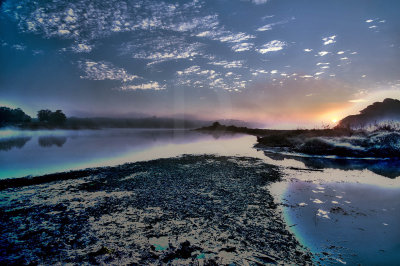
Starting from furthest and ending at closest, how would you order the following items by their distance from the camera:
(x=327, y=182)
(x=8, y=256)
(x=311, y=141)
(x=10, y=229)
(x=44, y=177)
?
1. (x=311, y=141)
2. (x=44, y=177)
3. (x=327, y=182)
4. (x=10, y=229)
5. (x=8, y=256)

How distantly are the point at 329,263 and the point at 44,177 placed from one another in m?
18.5

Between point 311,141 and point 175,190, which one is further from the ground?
point 311,141

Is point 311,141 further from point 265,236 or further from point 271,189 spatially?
point 265,236

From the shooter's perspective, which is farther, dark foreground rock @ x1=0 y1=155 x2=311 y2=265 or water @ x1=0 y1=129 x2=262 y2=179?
water @ x1=0 y1=129 x2=262 y2=179

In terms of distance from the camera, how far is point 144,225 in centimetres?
709

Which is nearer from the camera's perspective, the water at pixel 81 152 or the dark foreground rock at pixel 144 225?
the dark foreground rock at pixel 144 225

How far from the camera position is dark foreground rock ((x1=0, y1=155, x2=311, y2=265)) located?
536 cm

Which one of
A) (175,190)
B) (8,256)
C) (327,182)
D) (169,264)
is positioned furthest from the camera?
(327,182)

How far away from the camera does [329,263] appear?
5012 mm

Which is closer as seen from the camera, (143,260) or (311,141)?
(143,260)

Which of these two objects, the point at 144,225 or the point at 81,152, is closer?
the point at 144,225

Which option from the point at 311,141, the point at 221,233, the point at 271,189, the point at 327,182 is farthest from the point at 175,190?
the point at 311,141

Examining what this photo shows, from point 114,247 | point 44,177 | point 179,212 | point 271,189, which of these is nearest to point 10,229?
point 114,247

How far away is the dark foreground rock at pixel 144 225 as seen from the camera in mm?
5355
